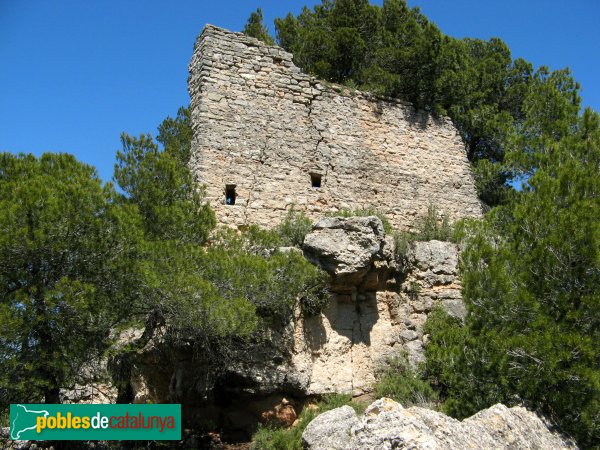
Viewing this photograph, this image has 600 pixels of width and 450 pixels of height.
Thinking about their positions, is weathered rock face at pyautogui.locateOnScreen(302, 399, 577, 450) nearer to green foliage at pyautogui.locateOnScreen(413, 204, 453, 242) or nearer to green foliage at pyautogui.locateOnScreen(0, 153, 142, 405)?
green foliage at pyautogui.locateOnScreen(0, 153, 142, 405)

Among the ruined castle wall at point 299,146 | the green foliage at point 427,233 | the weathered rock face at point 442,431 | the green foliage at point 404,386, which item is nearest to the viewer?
the weathered rock face at point 442,431

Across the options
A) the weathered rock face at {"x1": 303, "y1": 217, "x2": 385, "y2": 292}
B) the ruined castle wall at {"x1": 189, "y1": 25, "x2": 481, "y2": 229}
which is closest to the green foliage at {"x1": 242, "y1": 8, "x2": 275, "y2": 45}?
the ruined castle wall at {"x1": 189, "y1": 25, "x2": 481, "y2": 229}

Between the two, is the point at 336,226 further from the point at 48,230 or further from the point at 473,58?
the point at 473,58

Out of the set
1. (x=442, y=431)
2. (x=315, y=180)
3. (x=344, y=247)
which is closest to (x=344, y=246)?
(x=344, y=247)

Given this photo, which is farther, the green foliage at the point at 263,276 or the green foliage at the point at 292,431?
the green foliage at the point at 263,276

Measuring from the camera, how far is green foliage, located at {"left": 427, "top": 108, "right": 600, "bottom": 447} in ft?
24.0

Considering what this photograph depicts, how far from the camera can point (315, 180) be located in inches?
462

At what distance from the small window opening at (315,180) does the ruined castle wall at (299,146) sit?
0.8 inches

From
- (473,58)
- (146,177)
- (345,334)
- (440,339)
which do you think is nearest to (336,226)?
(345,334)

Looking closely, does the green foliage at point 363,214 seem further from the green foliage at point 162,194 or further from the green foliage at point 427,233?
the green foliage at point 162,194

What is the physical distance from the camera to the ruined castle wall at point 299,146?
11016mm

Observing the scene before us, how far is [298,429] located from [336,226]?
3160mm

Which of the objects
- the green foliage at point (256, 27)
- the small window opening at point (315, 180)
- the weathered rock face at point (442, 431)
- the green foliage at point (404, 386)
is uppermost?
the green foliage at point (256, 27)

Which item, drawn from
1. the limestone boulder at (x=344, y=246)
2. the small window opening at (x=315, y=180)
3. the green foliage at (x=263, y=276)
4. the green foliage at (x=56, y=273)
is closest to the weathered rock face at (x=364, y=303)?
the limestone boulder at (x=344, y=246)
